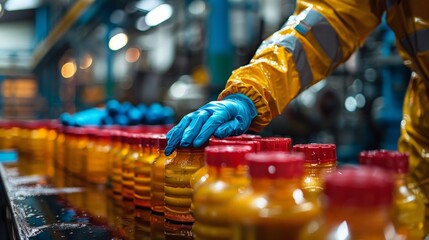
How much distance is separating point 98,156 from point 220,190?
4.15 feet

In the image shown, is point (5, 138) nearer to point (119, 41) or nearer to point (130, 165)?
Answer: point (130, 165)

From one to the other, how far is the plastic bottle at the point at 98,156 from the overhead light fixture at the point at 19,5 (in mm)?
10972

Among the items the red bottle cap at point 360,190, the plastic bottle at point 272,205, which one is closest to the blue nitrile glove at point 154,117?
the plastic bottle at point 272,205

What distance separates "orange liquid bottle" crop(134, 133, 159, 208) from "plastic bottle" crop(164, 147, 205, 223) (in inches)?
7.6

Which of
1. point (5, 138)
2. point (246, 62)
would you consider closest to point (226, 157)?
point (5, 138)

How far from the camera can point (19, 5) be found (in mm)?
12617

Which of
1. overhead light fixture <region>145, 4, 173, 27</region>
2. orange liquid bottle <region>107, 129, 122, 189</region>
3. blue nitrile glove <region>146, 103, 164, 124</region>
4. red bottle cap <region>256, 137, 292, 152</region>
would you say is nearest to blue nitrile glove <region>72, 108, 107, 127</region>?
blue nitrile glove <region>146, 103, 164, 124</region>

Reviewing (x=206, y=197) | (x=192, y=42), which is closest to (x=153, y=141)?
(x=206, y=197)

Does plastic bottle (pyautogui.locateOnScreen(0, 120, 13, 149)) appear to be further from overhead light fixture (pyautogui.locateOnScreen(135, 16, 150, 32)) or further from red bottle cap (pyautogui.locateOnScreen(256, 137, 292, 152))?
overhead light fixture (pyautogui.locateOnScreen(135, 16, 150, 32))

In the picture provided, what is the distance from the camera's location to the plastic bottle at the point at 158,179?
119 centimetres

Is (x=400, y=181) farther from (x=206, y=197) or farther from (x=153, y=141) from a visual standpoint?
(x=153, y=141)

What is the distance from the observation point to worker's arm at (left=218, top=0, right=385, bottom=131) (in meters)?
1.37

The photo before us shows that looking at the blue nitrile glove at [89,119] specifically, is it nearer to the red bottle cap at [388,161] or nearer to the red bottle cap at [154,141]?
the red bottle cap at [154,141]

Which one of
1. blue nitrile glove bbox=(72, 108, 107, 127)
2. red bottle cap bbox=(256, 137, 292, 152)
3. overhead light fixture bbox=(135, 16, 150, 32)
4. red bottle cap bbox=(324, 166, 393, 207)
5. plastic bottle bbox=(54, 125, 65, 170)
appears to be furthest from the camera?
overhead light fixture bbox=(135, 16, 150, 32)
